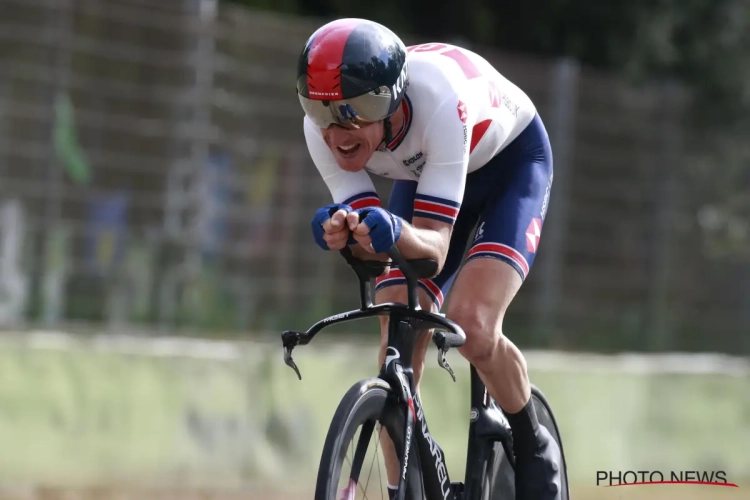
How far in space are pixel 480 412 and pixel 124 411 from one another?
2.76 m

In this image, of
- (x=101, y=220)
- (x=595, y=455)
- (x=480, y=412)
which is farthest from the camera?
(x=101, y=220)

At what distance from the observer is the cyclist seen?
14.1ft

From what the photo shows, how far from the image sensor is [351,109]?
4.34 m

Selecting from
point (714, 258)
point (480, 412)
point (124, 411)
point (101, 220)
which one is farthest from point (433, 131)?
point (714, 258)

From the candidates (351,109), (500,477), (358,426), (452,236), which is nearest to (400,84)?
(351,109)

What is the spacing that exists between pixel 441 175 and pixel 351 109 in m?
0.41

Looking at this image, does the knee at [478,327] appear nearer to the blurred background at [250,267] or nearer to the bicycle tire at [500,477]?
the bicycle tire at [500,477]

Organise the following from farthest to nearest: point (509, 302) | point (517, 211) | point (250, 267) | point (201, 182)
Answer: point (250, 267), point (201, 182), point (517, 211), point (509, 302)

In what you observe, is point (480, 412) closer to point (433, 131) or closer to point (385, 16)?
point (433, 131)

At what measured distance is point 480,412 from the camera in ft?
16.3

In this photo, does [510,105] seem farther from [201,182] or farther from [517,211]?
[201,182]

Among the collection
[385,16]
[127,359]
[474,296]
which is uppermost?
[385,16]

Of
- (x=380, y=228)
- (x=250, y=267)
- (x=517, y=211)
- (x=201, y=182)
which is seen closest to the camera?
(x=380, y=228)

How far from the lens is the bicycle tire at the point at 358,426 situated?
399cm
